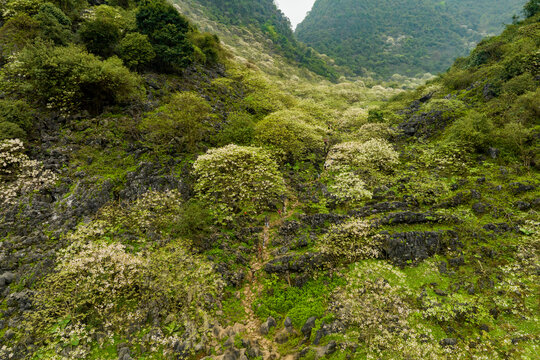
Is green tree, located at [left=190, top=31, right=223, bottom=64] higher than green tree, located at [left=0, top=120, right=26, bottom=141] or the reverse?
higher

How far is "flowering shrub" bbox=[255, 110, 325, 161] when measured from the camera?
3183 centimetres

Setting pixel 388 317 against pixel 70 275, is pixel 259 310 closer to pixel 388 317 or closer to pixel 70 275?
pixel 388 317

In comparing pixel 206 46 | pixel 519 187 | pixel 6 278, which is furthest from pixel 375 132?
pixel 6 278

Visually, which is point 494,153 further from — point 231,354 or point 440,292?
point 231,354

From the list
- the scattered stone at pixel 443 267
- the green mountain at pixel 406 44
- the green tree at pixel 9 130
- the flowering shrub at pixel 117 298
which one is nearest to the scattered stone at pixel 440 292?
the scattered stone at pixel 443 267

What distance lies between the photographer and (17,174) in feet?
67.6

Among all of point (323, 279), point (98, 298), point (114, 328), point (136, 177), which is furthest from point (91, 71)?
point (323, 279)

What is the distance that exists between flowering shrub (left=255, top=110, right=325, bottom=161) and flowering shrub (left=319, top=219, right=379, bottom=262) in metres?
14.2

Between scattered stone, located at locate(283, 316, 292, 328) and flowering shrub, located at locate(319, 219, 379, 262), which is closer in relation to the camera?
scattered stone, located at locate(283, 316, 292, 328)

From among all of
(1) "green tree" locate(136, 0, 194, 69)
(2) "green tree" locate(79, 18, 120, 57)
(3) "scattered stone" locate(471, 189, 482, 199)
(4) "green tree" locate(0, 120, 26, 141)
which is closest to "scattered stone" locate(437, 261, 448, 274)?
(3) "scattered stone" locate(471, 189, 482, 199)

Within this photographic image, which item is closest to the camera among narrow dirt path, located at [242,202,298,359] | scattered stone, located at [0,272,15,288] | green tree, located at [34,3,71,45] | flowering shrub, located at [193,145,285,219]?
narrow dirt path, located at [242,202,298,359]

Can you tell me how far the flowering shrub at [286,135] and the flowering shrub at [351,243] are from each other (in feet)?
46.5

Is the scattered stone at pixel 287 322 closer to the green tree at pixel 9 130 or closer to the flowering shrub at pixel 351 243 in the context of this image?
the flowering shrub at pixel 351 243

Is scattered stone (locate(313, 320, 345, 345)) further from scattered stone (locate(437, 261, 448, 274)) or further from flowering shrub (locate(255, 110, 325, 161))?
flowering shrub (locate(255, 110, 325, 161))
